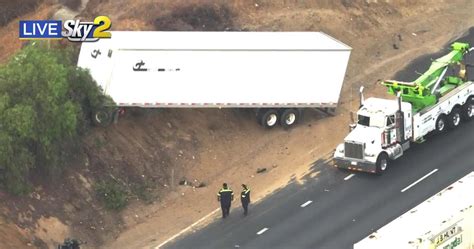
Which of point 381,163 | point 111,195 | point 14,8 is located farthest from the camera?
point 14,8

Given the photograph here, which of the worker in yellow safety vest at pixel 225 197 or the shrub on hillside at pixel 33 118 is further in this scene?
the worker in yellow safety vest at pixel 225 197

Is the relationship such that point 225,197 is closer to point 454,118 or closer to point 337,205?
point 337,205

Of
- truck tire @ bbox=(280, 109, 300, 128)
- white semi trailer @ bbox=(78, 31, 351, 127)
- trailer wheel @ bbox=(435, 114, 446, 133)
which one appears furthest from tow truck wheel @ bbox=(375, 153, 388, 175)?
truck tire @ bbox=(280, 109, 300, 128)

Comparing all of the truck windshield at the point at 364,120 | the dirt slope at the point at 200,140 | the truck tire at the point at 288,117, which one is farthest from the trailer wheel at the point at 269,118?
the truck windshield at the point at 364,120

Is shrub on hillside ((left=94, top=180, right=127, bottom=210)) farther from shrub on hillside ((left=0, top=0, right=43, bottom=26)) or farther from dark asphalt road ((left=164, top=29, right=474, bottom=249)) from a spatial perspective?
shrub on hillside ((left=0, top=0, right=43, bottom=26))

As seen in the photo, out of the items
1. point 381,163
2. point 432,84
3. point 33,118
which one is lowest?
point 381,163

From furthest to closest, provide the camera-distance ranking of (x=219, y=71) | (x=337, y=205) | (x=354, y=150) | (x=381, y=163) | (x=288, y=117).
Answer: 1. (x=288, y=117)
2. (x=219, y=71)
3. (x=381, y=163)
4. (x=354, y=150)
5. (x=337, y=205)

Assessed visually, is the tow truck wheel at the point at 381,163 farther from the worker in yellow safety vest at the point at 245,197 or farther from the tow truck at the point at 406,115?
the worker in yellow safety vest at the point at 245,197

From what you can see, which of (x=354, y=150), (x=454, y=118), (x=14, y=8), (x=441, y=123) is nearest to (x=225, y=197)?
(x=354, y=150)
